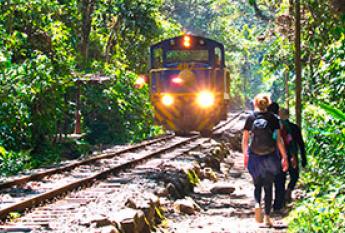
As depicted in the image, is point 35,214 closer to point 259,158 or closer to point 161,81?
point 259,158

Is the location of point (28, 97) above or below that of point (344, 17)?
below

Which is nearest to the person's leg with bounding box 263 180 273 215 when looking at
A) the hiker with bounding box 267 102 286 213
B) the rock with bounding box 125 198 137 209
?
the hiker with bounding box 267 102 286 213

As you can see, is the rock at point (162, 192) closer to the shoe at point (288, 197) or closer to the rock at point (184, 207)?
the rock at point (184, 207)

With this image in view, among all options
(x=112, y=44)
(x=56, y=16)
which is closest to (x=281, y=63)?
(x=56, y=16)

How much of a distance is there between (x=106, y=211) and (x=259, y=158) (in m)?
1.93

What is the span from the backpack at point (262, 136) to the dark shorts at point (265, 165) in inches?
2.8

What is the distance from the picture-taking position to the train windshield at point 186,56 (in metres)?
21.7

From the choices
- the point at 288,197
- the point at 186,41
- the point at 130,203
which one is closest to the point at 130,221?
the point at 130,203

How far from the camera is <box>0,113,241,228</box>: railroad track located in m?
8.08

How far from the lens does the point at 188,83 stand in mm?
21078

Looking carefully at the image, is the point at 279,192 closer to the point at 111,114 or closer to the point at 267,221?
the point at 267,221

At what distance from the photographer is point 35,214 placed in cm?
749

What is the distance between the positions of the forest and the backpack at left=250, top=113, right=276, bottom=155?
481 mm

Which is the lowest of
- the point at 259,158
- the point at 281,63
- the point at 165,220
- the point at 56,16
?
the point at 165,220
